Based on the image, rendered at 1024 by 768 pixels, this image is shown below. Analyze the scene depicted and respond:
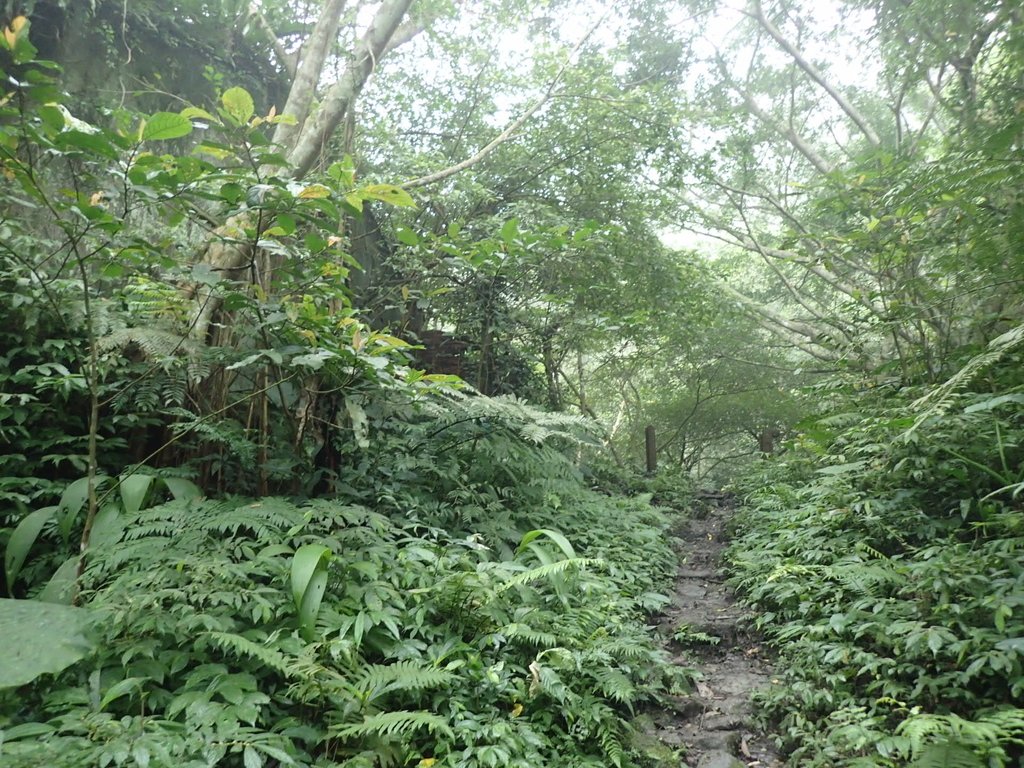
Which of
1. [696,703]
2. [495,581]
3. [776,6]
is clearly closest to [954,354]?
[696,703]

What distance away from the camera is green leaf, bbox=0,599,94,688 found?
6.83 ft

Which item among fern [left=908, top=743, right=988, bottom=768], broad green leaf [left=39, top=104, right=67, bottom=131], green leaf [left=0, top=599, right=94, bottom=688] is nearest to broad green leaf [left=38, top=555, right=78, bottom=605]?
green leaf [left=0, top=599, right=94, bottom=688]

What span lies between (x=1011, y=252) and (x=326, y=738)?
515 centimetres

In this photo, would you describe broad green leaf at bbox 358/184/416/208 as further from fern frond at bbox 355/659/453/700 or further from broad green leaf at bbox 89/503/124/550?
fern frond at bbox 355/659/453/700

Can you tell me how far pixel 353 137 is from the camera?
625 centimetres

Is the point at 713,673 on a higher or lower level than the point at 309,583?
lower

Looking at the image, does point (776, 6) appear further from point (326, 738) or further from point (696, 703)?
point (326, 738)

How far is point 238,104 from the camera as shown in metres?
2.81

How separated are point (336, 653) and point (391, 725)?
400 millimetres

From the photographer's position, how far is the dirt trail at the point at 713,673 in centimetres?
314

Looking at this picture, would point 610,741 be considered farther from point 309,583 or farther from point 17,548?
point 17,548

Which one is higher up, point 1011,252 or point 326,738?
point 1011,252

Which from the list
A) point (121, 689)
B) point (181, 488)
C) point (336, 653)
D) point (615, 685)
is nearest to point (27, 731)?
point (121, 689)

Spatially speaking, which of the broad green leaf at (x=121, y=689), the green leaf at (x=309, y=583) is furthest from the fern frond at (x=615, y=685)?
the broad green leaf at (x=121, y=689)
